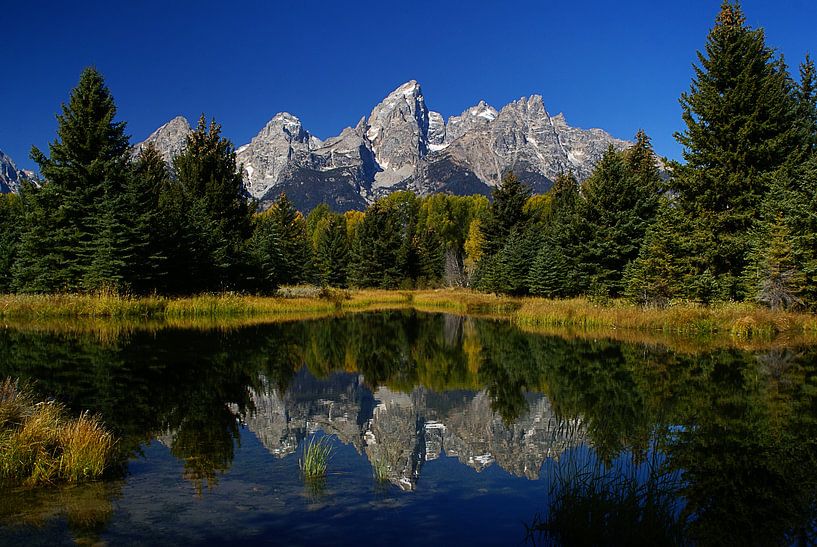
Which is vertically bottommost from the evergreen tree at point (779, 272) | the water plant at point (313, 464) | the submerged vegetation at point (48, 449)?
the water plant at point (313, 464)

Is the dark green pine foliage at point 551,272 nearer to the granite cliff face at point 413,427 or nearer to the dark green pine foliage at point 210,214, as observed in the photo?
the dark green pine foliage at point 210,214

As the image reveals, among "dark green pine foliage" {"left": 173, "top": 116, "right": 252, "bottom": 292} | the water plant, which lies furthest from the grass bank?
the water plant

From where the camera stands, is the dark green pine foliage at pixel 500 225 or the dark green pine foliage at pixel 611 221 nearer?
the dark green pine foliage at pixel 611 221

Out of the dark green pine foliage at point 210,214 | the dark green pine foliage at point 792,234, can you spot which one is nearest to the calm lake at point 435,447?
the dark green pine foliage at point 792,234

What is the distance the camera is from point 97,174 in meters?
33.4

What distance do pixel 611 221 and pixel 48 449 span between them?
3741cm

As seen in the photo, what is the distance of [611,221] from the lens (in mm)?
39094

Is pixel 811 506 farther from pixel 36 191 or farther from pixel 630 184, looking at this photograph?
pixel 36 191

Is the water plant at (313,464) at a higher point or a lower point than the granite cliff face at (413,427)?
higher

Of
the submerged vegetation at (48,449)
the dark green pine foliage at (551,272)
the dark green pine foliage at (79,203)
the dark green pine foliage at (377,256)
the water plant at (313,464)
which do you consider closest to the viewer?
the submerged vegetation at (48,449)

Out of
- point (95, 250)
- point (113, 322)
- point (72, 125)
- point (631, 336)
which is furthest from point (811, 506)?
point (72, 125)

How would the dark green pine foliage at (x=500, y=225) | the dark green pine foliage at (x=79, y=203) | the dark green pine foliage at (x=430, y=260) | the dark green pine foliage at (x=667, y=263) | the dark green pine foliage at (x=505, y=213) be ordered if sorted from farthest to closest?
the dark green pine foliage at (x=430, y=260)
the dark green pine foliage at (x=505, y=213)
the dark green pine foliage at (x=500, y=225)
the dark green pine foliage at (x=79, y=203)
the dark green pine foliage at (x=667, y=263)

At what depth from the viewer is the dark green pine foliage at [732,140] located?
1138 inches

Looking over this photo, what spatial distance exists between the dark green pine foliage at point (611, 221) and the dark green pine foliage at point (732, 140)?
734 cm
